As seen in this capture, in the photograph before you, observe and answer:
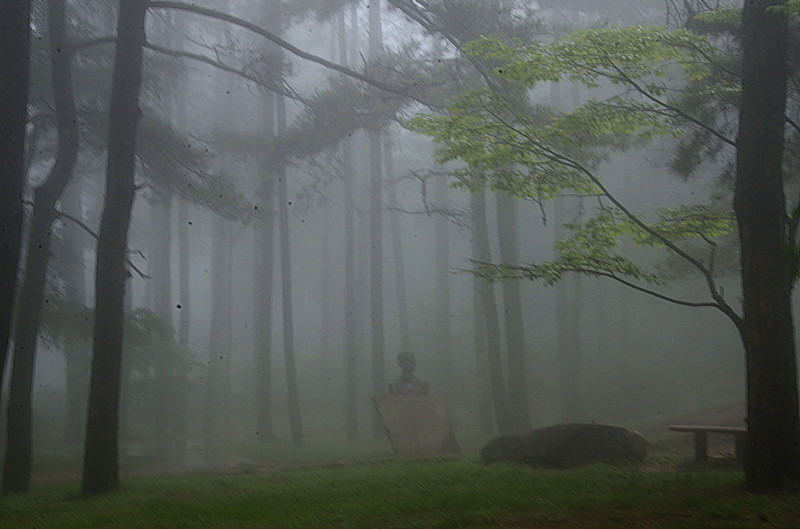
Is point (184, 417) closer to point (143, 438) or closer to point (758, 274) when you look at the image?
point (143, 438)

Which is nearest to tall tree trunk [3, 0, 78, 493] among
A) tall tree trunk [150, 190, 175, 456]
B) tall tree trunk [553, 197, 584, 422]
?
tall tree trunk [150, 190, 175, 456]

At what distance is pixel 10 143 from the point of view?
23.3ft

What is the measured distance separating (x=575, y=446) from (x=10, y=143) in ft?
23.4

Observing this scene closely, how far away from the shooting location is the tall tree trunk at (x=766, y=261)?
20.5 ft

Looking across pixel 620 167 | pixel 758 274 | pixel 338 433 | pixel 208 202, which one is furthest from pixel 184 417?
pixel 620 167

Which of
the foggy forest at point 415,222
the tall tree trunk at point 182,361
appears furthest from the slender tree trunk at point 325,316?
the tall tree trunk at point 182,361

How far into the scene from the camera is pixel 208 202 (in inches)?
497

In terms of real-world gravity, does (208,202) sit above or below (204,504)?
above

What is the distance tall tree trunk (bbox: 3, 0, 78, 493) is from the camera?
9242mm

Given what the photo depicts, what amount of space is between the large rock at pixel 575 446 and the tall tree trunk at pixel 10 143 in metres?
5.92

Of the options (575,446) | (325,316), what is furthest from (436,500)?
(325,316)

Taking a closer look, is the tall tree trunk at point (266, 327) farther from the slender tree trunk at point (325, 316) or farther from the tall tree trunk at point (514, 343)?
the slender tree trunk at point (325, 316)

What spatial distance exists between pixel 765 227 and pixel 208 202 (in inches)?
367

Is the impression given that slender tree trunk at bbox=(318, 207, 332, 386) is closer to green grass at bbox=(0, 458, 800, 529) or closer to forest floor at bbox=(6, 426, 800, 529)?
forest floor at bbox=(6, 426, 800, 529)
